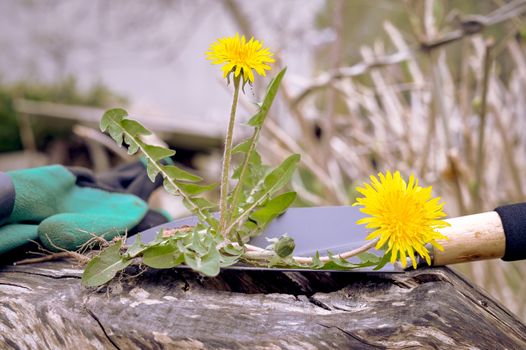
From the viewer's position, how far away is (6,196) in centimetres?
61

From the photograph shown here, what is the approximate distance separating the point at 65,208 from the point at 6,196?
4.8 inches

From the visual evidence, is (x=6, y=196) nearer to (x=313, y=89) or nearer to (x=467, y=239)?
(x=467, y=239)

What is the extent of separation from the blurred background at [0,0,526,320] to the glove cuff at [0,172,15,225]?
538 mm

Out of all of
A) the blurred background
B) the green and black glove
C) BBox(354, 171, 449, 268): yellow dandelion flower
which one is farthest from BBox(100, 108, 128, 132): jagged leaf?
the blurred background

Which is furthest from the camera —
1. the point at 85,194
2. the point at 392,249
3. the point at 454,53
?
the point at 454,53

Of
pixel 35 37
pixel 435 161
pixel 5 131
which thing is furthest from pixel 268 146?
pixel 35 37

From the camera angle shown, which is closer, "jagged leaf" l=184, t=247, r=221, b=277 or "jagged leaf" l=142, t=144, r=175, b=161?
"jagged leaf" l=184, t=247, r=221, b=277

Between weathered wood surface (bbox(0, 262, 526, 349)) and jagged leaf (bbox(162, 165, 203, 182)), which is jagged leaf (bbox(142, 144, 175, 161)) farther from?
weathered wood surface (bbox(0, 262, 526, 349))

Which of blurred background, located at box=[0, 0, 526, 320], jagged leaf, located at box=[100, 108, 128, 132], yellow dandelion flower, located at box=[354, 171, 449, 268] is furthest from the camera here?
blurred background, located at box=[0, 0, 526, 320]

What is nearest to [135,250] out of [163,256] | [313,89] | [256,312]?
[163,256]

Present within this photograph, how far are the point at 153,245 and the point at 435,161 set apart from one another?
107 centimetres

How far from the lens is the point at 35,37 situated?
5805 millimetres

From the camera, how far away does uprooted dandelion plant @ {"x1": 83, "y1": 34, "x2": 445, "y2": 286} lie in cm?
46

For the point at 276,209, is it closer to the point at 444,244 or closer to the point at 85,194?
the point at 444,244
